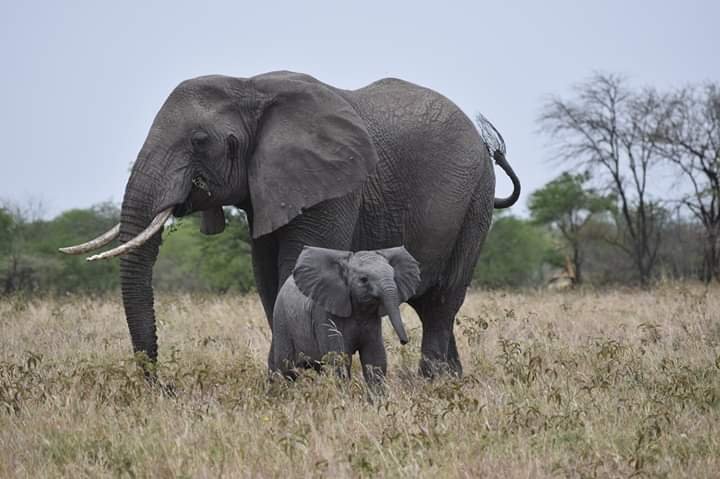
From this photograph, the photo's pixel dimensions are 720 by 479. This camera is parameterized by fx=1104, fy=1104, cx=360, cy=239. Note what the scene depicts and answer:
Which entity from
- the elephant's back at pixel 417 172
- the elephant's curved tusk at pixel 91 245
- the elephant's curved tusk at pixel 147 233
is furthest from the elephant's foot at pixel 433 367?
the elephant's curved tusk at pixel 91 245

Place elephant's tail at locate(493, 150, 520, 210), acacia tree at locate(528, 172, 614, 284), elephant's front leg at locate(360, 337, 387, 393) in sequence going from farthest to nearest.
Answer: acacia tree at locate(528, 172, 614, 284) → elephant's tail at locate(493, 150, 520, 210) → elephant's front leg at locate(360, 337, 387, 393)

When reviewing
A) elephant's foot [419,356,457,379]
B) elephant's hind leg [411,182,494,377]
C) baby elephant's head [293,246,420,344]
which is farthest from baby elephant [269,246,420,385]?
elephant's hind leg [411,182,494,377]

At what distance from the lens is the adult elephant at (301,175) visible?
7594 mm

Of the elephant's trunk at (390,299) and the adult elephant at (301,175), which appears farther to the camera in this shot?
the adult elephant at (301,175)

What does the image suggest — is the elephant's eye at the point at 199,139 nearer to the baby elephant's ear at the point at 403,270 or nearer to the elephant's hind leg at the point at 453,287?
the baby elephant's ear at the point at 403,270

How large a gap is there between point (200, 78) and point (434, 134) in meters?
1.95

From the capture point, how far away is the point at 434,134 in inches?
343

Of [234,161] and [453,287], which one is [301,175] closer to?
[234,161]

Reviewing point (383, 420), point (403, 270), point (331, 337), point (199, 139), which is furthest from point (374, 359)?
point (199, 139)

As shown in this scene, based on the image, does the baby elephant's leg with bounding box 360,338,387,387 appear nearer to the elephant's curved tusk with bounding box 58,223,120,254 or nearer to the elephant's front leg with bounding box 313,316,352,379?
the elephant's front leg with bounding box 313,316,352,379

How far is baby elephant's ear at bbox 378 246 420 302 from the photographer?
700 cm

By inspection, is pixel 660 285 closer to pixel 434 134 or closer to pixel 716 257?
pixel 434 134

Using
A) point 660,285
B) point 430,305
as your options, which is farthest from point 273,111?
point 660,285

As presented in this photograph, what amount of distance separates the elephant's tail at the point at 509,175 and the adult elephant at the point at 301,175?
0.76 meters
